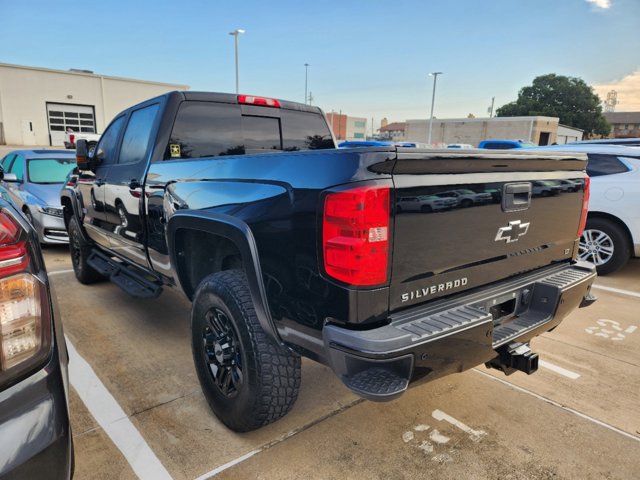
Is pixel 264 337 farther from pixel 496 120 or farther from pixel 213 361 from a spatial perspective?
pixel 496 120

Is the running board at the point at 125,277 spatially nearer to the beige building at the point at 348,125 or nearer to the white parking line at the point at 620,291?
the white parking line at the point at 620,291

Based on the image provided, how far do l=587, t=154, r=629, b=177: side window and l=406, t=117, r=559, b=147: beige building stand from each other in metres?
37.9

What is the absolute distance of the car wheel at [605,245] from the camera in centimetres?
561

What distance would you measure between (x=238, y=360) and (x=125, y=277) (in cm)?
208

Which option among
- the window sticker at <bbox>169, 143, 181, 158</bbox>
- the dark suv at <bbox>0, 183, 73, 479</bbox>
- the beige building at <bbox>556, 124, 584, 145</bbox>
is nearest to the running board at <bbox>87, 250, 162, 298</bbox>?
the window sticker at <bbox>169, 143, 181, 158</bbox>

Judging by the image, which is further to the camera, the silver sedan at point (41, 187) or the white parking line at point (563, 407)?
the silver sedan at point (41, 187)

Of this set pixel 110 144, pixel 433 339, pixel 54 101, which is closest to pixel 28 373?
pixel 433 339

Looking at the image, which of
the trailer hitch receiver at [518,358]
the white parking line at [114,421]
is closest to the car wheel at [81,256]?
the white parking line at [114,421]

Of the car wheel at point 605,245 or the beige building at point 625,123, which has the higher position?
the beige building at point 625,123

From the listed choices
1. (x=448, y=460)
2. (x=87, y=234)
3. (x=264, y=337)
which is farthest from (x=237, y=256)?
(x=87, y=234)

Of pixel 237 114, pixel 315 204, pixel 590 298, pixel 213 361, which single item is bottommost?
pixel 213 361

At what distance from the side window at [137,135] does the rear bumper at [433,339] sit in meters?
2.47

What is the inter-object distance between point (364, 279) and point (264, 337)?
719 millimetres

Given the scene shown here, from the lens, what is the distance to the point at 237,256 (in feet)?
8.61
